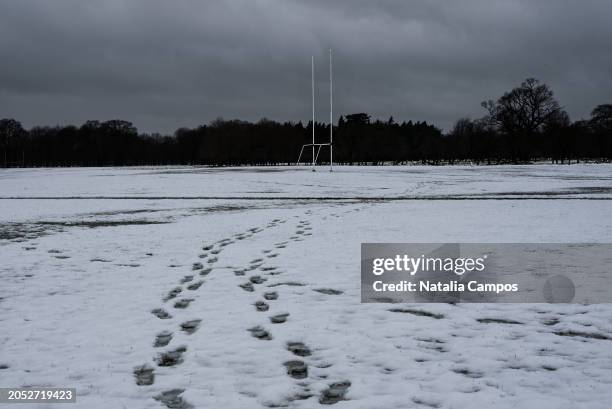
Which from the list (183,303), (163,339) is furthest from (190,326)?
(183,303)

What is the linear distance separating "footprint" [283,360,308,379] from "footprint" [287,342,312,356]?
0.22 metres

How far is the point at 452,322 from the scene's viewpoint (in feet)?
21.5

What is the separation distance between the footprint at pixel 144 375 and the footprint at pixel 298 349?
1420 mm

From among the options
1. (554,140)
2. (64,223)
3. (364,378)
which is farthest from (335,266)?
(554,140)

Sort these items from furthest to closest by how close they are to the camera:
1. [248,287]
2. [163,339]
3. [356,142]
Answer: [356,142], [248,287], [163,339]

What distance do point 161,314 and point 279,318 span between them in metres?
1.54

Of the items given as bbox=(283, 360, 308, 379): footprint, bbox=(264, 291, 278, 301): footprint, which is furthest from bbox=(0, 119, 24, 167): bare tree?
bbox=(283, 360, 308, 379): footprint

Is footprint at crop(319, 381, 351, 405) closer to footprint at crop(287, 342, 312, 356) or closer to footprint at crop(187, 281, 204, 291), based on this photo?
footprint at crop(287, 342, 312, 356)

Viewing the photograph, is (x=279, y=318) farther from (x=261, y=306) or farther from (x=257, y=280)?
(x=257, y=280)

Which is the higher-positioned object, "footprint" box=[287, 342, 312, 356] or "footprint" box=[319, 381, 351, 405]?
"footprint" box=[287, 342, 312, 356]

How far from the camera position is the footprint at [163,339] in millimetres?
5926

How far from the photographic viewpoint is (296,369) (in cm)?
525

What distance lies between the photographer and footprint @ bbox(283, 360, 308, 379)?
510 cm

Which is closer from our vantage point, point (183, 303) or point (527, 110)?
point (183, 303)
